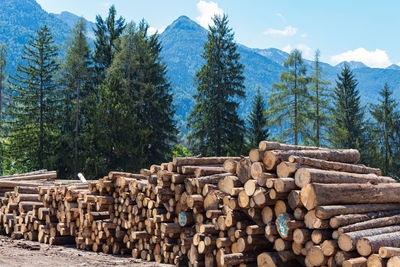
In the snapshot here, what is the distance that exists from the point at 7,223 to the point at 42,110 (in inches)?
918

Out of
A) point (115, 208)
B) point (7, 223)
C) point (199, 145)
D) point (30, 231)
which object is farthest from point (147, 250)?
point (199, 145)

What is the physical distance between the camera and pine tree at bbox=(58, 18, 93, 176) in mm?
32562

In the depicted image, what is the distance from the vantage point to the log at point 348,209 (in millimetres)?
5953

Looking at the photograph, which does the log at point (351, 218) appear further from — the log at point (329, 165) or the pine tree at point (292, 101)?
the pine tree at point (292, 101)

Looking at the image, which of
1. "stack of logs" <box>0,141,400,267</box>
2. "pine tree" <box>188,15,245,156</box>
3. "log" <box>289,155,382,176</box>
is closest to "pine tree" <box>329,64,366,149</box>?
"pine tree" <box>188,15,245,156</box>

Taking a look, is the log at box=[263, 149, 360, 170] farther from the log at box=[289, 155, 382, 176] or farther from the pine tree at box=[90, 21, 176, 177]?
the pine tree at box=[90, 21, 176, 177]

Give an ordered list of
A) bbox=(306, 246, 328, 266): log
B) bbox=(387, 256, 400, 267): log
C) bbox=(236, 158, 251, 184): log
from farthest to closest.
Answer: bbox=(236, 158, 251, 184): log, bbox=(306, 246, 328, 266): log, bbox=(387, 256, 400, 267): log

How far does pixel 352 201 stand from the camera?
6.50 metres

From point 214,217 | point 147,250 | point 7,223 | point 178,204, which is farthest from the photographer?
point 7,223

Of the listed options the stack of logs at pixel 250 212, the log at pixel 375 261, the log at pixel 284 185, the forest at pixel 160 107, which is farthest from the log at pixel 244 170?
the forest at pixel 160 107

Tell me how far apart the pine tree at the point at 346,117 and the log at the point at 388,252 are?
2961 cm

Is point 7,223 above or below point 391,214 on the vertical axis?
below

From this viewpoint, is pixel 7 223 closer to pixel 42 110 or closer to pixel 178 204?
pixel 178 204

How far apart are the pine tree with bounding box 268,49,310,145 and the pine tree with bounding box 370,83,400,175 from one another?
816 centimetres
